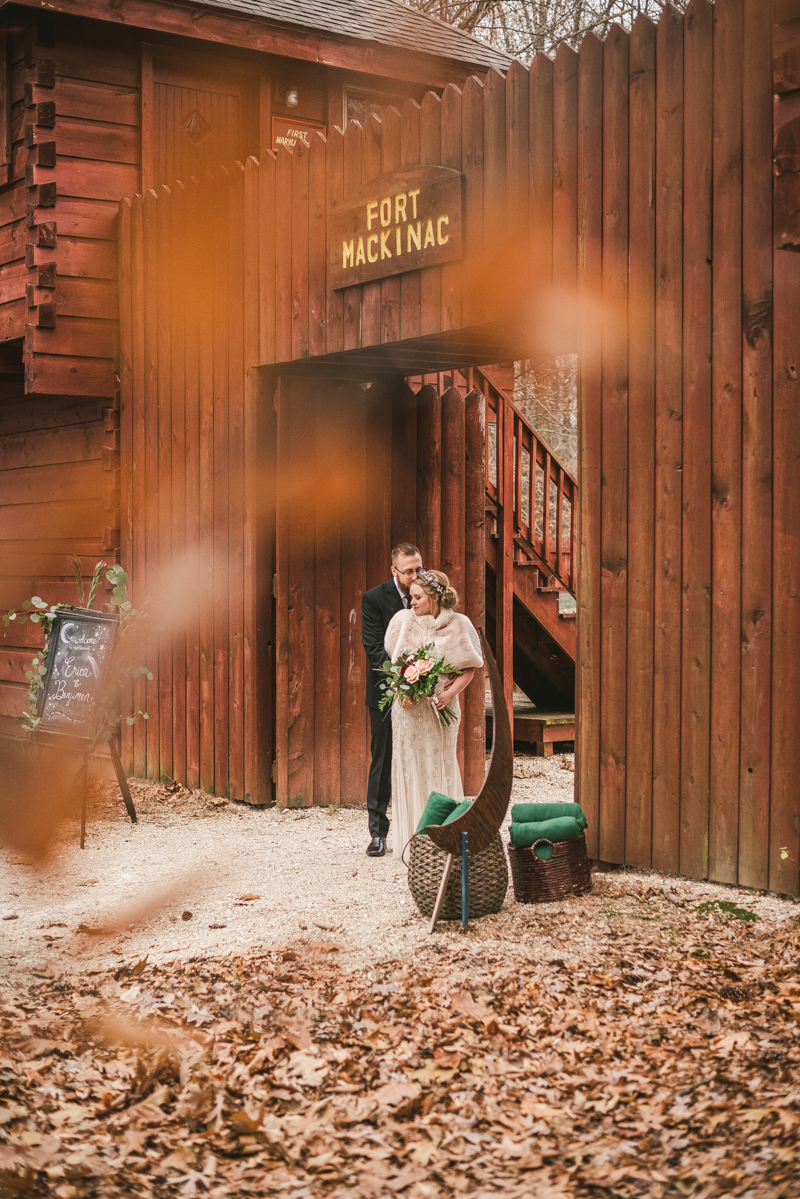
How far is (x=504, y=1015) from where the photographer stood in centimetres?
449

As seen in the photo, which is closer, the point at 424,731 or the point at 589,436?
the point at 589,436

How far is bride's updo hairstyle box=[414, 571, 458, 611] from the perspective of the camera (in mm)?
6844

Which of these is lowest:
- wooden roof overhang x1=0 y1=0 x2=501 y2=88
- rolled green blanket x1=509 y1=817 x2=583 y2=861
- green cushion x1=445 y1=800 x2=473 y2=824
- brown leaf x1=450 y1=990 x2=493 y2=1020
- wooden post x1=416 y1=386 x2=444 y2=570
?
brown leaf x1=450 y1=990 x2=493 y2=1020

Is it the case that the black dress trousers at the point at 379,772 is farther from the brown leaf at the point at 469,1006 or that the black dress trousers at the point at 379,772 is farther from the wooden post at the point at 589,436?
the brown leaf at the point at 469,1006

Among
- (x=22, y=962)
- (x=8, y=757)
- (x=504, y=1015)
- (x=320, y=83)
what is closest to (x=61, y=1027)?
(x=22, y=962)

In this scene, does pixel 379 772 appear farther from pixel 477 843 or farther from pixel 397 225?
pixel 397 225

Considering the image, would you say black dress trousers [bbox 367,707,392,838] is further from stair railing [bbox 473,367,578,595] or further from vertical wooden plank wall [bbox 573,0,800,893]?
stair railing [bbox 473,367,578,595]

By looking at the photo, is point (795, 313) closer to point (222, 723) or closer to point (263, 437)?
point (263, 437)

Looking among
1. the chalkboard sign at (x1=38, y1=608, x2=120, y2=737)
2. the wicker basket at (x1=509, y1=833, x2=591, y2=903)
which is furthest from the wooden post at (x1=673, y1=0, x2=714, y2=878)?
the chalkboard sign at (x1=38, y1=608, x2=120, y2=737)

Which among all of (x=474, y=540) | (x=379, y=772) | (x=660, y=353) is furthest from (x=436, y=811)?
(x=474, y=540)

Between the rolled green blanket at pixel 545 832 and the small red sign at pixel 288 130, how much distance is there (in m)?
8.08

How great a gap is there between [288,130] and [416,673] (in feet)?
23.7

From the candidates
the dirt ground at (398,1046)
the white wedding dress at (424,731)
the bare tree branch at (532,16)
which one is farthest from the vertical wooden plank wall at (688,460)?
the bare tree branch at (532,16)

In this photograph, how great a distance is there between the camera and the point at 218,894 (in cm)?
661
